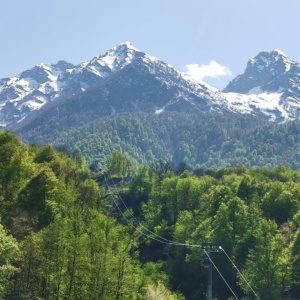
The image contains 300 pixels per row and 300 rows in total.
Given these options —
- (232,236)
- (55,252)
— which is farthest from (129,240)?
(232,236)

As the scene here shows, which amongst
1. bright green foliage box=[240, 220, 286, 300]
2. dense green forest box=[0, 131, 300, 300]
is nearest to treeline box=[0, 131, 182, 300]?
dense green forest box=[0, 131, 300, 300]

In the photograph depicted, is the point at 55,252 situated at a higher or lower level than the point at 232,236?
lower

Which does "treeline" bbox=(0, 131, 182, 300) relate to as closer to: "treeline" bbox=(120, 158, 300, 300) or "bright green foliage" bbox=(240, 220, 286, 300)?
"treeline" bbox=(120, 158, 300, 300)

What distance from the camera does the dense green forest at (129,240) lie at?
2104 inches

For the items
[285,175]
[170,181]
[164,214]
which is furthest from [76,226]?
[285,175]

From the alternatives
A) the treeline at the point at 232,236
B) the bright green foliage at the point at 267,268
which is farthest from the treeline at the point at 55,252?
the bright green foliage at the point at 267,268

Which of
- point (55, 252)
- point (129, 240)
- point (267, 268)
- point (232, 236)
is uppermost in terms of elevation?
point (232, 236)

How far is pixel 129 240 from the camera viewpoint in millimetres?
74688

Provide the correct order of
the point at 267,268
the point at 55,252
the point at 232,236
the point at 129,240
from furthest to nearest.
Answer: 1. the point at 232,236
2. the point at 267,268
3. the point at 129,240
4. the point at 55,252

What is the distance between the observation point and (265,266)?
7550 cm

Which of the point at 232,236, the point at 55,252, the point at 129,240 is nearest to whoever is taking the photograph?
the point at 55,252

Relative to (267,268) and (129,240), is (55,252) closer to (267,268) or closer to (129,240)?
(129,240)

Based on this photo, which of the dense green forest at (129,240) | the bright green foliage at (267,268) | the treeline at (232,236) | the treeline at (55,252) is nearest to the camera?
the treeline at (55,252)

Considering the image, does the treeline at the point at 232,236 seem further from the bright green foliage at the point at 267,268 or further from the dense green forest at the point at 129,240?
the dense green forest at the point at 129,240
